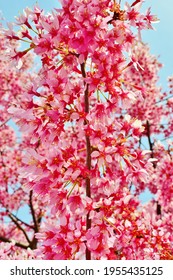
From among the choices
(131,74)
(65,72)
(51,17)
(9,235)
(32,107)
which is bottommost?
(9,235)

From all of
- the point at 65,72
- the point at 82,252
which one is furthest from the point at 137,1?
the point at 82,252

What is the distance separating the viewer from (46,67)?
9.66ft

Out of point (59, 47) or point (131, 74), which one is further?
point (131, 74)

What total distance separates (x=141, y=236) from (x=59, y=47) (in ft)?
6.71

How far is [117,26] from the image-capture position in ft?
9.72

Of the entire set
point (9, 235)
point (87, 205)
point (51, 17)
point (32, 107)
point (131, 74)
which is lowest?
point (9, 235)

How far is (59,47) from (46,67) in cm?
18

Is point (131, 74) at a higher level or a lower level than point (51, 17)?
higher
